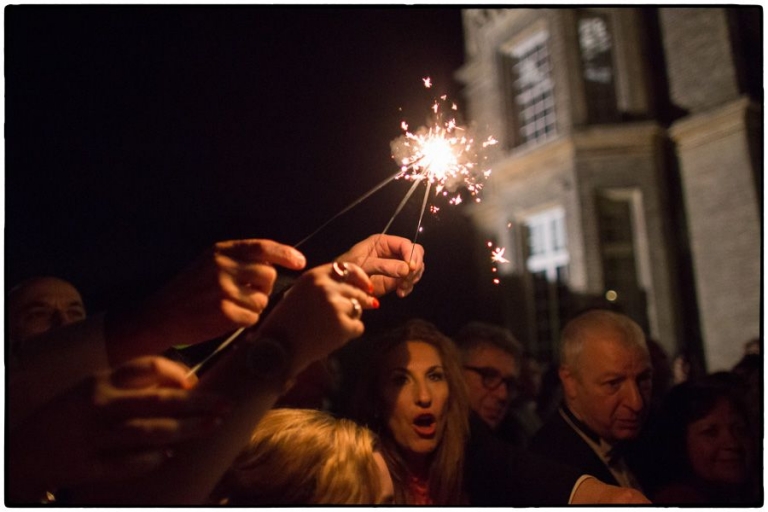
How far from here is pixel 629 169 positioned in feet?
23.0

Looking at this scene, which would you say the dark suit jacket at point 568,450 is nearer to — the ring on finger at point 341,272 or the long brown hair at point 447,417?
the long brown hair at point 447,417

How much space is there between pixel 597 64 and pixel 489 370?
672 cm

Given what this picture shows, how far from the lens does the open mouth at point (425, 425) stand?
1.85 m

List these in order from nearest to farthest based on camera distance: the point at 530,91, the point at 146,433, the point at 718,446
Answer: the point at 146,433 → the point at 718,446 → the point at 530,91

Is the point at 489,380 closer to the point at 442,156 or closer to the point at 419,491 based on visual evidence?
the point at 419,491

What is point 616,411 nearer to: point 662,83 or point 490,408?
point 490,408

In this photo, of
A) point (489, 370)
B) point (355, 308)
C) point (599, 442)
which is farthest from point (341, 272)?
point (489, 370)

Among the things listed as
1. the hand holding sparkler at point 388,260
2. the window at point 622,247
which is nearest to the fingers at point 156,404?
the hand holding sparkler at point 388,260

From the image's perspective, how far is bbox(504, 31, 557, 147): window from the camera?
7.56m

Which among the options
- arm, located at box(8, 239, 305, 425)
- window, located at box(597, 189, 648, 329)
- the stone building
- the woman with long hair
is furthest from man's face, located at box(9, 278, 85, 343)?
window, located at box(597, 189, 648, 329)

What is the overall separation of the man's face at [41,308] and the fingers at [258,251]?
958 mm

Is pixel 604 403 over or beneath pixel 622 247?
beneath

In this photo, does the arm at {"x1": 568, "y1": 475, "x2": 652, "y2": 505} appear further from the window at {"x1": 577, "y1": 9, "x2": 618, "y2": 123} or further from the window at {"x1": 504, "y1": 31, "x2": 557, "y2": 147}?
the window at {"x1": 577, "y1": 9, "x2": 618, "y2": 123}

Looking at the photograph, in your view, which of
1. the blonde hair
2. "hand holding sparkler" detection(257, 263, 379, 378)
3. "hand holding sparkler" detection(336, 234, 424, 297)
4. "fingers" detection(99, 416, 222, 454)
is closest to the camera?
"fingers" detection(99, 416, 222, 454)
